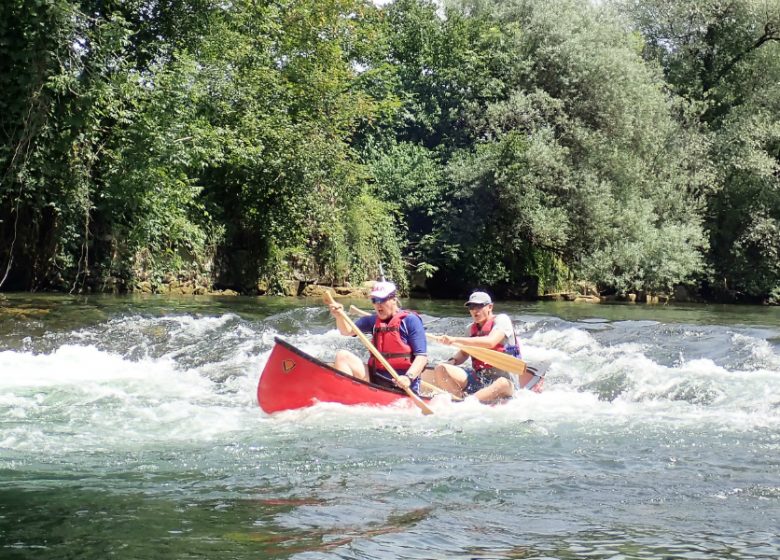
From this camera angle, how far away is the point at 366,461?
6492 mm

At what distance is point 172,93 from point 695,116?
19666 millimetres

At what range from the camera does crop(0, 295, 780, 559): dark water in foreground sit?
15.3 ft

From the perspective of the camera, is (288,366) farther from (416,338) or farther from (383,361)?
(416,338)

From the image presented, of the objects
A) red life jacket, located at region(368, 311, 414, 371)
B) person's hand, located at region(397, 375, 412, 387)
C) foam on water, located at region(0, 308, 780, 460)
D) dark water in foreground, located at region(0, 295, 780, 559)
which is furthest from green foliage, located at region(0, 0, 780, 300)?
person's hand, located at region(397, 375, 412, 387)

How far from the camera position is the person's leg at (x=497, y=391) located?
30.4 ft

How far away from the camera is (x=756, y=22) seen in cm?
3084

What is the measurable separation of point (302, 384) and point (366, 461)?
2094 millimetres

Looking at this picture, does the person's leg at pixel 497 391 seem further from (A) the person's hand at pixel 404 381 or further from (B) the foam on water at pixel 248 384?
(A) the person's hand at pixel 404 381

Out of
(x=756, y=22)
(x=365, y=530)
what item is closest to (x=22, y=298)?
(x=365, y=530)

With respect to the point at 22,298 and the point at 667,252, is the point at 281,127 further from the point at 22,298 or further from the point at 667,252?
the point at 667,252

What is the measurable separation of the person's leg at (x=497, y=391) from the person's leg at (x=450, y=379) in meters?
0.31

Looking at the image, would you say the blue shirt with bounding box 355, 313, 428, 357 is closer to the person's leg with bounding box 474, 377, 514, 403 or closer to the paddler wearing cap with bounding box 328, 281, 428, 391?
the paddler wearing cap with bounding box 328, 281, 428, 391

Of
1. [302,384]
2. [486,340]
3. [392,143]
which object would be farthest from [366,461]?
[392,143]

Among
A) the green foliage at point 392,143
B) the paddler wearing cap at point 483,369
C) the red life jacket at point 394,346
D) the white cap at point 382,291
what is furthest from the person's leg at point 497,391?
the green foliage at point 392,143
